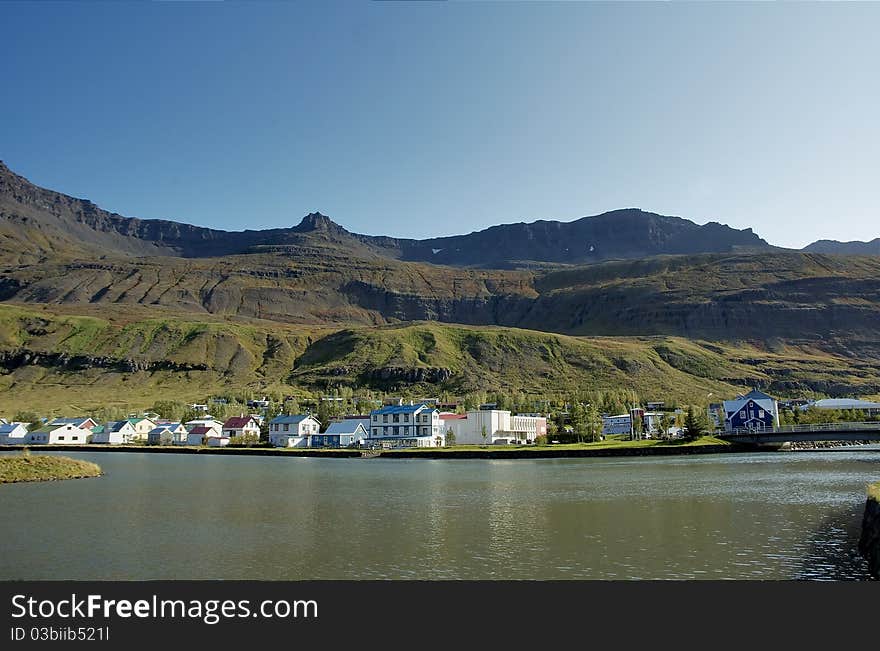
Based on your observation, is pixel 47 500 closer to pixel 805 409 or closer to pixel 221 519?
pixel 221 519

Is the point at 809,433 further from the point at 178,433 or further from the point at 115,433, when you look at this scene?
the point at 115,433

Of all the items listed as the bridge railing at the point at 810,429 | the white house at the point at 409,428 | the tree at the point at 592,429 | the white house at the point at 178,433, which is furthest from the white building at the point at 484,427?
the white house at the point at 178,433

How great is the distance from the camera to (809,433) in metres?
87.6

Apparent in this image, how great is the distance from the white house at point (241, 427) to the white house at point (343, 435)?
17083mm

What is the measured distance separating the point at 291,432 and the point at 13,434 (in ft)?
176

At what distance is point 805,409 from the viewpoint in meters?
125

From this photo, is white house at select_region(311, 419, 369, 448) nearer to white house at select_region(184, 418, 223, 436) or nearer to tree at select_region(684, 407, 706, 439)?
white house at select_region(184, 418, 223, 436)

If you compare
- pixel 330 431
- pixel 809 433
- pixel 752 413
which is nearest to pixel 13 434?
pixel 330 431

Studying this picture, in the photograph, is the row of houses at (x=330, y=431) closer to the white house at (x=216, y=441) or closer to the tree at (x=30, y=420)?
the white house at (x=216, y=441)

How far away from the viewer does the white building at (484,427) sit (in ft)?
344

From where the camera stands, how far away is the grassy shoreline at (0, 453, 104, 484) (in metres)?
55.4

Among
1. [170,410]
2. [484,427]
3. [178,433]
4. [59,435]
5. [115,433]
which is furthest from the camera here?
[170,410]
